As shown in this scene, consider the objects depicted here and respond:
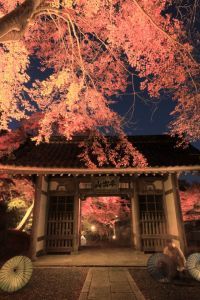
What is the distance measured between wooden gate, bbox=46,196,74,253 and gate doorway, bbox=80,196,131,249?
292 inches

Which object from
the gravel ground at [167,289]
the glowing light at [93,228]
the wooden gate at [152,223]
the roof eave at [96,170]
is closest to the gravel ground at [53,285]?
the gravel ground at [167,289]

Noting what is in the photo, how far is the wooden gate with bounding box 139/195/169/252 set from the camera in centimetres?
983

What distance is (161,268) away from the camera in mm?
6184

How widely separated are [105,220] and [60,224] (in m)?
10.1

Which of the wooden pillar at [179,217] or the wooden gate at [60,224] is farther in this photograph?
the wooden gate at [60,224]

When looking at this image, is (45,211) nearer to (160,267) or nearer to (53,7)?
(160,267)

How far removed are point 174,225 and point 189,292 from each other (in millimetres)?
4205

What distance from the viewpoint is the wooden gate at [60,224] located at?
9905mm

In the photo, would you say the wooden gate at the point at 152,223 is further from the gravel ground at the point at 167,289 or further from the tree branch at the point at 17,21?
the tree branch at the point at 17,21

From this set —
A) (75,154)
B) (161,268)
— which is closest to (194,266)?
(161,268)

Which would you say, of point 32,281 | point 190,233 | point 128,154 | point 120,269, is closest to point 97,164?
point 128,154

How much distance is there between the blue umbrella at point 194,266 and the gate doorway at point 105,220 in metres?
12.1

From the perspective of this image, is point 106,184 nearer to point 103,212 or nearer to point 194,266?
point 194,266

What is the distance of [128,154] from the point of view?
33.7ft
